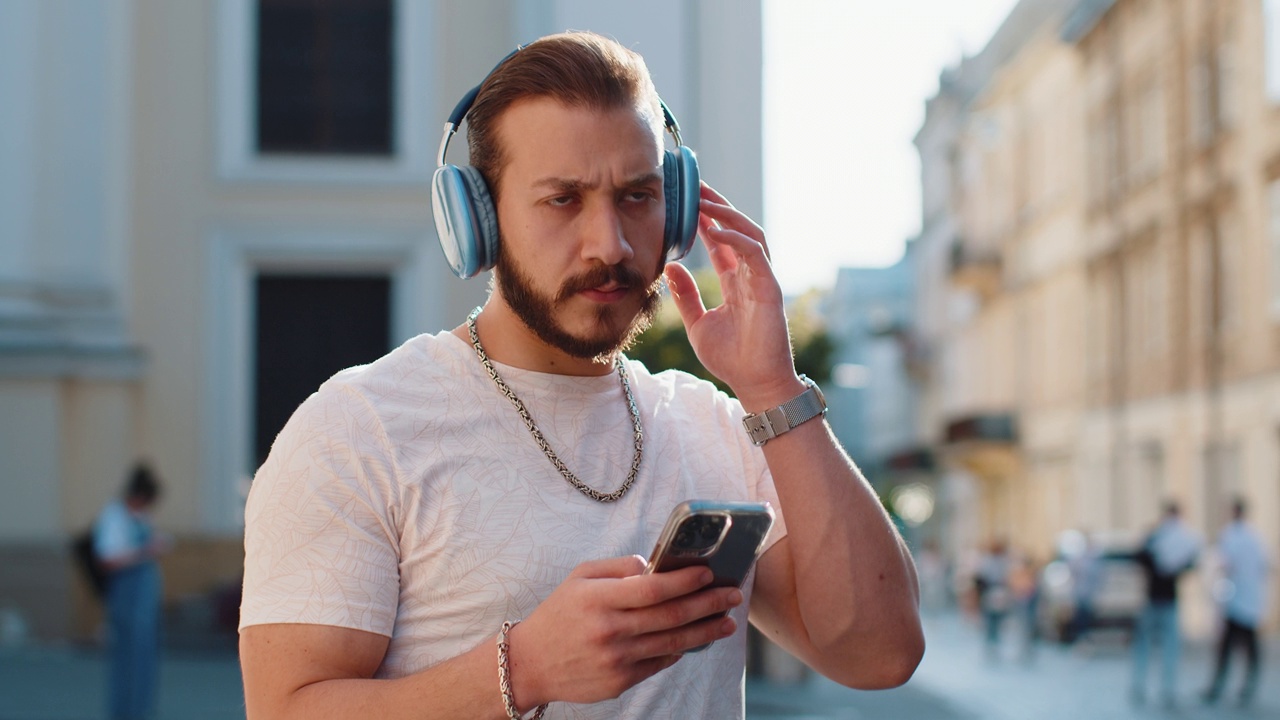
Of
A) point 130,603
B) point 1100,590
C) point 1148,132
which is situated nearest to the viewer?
point 130,603

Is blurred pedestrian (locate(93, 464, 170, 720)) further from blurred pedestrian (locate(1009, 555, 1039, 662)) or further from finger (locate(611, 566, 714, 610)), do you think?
blurred pedestrian (locate(1009, 555, 1039, 662))

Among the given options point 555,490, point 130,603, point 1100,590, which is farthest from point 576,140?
point 1100,590

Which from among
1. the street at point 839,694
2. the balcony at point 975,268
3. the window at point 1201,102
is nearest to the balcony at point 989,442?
the balcony at point 975,268

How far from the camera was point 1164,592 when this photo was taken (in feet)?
A: 48.4

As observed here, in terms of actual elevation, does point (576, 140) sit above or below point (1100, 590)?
above

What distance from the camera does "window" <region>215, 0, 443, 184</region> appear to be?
18203 mm

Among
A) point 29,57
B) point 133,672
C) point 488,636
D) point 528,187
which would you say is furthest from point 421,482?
point 29,57

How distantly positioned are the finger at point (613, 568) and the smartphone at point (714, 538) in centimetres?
1

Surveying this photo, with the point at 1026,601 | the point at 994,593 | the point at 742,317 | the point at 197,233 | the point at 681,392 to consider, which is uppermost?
the point at 197,233

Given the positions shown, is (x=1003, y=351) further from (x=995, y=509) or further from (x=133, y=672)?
(x=133, y=672)

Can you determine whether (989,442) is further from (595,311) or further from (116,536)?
(595,311)

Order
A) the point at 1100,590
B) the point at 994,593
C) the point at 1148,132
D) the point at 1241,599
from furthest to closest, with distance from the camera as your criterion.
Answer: the point at 1148,132 → the point at 1100,590 → the point at 994,593 → the point at 1241,599

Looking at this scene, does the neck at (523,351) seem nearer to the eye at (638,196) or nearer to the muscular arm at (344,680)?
Answer: the eye at (638,196)

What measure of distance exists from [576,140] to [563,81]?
0.08 m
